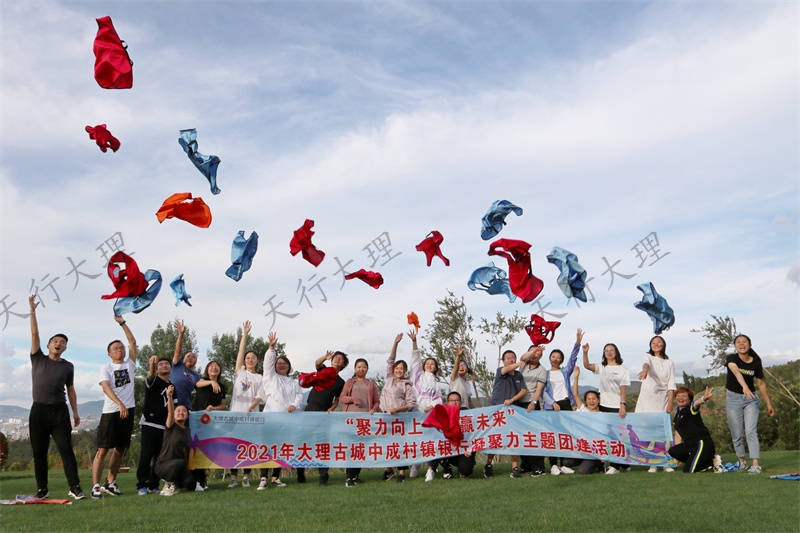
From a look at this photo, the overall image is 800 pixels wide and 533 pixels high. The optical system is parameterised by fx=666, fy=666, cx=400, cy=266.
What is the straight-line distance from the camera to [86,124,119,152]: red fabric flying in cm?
1001

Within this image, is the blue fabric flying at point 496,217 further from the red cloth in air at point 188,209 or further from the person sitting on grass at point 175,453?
the person sitting on grass at point 175,453

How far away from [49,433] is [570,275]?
29.7 feet

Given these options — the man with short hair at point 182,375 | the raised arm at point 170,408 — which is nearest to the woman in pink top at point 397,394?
the man with short hair at point 182,375

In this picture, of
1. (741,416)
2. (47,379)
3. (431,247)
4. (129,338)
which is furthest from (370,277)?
(741,416)

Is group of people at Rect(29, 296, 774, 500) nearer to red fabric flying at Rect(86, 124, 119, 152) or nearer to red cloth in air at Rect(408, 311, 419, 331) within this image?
red cloth in air at Rect(408, 311, 419, 331)

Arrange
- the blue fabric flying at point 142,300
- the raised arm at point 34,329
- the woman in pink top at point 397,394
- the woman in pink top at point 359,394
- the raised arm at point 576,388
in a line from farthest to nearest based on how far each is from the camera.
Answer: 1. the raised arm at point 576,388
2. the woman in pink top at point 397,394
3. the woman in pink top at point 359,394
4. the blue fabric flying at point 142,300
5. the raised arm at point 34,329

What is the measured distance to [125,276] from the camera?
35.3 feet

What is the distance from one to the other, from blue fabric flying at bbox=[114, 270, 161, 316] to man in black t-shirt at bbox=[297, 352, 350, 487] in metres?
3.01

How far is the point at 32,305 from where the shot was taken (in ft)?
28.2

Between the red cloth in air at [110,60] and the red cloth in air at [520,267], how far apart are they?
6.84 meters

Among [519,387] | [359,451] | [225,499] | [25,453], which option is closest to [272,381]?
[359,451]

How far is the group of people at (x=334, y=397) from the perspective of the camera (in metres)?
9.02

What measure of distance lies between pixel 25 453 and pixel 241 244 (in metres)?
18.9

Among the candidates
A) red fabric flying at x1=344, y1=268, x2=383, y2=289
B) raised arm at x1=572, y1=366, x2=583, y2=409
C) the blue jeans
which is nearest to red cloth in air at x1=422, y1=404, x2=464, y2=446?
raised arm at x1=572, y1=366, x2=583, y2=409
